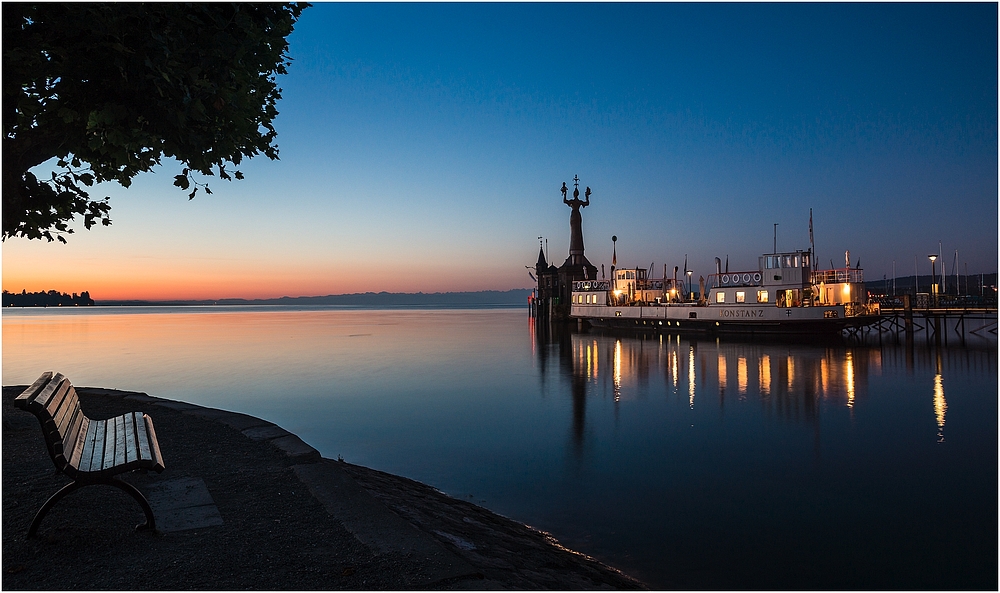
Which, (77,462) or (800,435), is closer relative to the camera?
(77,462)

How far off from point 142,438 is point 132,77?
385 centimetres

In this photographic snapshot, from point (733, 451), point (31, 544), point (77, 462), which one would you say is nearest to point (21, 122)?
point (77, 462)

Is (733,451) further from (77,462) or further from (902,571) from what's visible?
(77,462)

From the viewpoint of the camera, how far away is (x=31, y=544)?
5141 mm

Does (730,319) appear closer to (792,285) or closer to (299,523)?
(792,285)

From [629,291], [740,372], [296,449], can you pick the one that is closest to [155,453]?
[296,449]

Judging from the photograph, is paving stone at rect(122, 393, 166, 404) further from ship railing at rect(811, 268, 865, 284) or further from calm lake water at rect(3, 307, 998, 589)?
ship railing at rect(811, 268, 865, 284)

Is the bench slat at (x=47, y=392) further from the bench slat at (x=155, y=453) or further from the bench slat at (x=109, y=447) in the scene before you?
the bench slat at (x=155, y=453)

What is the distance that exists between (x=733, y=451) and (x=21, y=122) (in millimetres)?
14361

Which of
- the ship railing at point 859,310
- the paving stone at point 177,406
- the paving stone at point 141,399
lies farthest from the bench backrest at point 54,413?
the ship railing at point 859,310

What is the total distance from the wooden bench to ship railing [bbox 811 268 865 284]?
53.4 metres

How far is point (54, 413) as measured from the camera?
17.0 feet

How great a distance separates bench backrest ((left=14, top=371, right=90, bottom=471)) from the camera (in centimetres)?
491

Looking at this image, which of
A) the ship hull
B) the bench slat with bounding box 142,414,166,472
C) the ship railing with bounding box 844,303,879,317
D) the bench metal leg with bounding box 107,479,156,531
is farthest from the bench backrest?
the ship railing with bounding box 844,303,879,317
